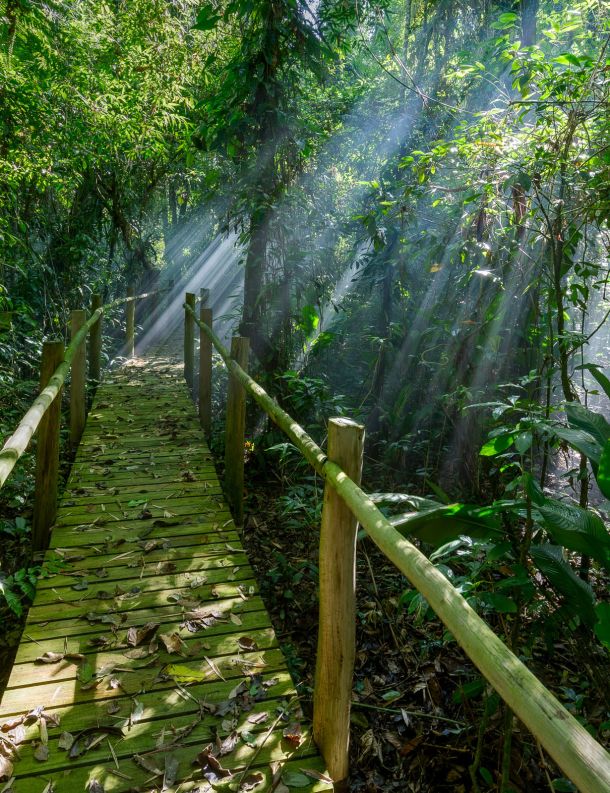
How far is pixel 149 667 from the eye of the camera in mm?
2545

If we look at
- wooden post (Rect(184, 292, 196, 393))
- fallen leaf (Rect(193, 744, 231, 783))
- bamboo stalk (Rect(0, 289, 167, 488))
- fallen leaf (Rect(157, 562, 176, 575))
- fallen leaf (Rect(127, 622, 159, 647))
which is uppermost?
bamboo stalk (Rect(0, 289, 167, 488))

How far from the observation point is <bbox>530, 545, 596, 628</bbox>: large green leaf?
251 cm

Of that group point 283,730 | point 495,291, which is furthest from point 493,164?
point 283,730

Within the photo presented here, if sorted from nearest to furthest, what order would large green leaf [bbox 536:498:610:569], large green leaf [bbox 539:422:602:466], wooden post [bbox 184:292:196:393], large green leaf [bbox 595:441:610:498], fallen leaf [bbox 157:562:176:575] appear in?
large green leaf [bbox 595:441:610:498], large green leaf [bbox 536:498:610:569], large green leaf [bbox 539:422:602:466], fallen leaf [bbox 157:562:176:575], wooden post [bbox 184:292:196:393]

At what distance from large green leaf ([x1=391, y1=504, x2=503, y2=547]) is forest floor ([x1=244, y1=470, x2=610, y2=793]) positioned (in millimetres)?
388

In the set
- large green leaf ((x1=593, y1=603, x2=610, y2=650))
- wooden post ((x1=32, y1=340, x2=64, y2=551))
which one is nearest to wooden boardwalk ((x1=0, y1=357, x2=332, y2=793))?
wooden post ((x1=32, y1=340, x2=64, y2=551))

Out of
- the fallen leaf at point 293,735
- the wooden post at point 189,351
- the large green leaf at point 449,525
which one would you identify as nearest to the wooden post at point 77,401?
the wooden post at point 189,351

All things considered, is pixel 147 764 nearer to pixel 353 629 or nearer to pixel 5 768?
pixel 5 768

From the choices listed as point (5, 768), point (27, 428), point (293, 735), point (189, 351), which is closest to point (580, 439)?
point (293, 735)

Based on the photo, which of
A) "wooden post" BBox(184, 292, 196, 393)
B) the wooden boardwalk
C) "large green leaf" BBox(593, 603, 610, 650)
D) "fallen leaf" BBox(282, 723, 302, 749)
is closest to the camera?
"large green leaf" BBox(593, 603, 610, 650)

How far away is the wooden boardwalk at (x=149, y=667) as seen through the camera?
205 centimetres

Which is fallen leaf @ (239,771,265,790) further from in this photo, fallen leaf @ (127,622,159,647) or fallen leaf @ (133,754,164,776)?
fallen leaf @ (127,622,159,647)

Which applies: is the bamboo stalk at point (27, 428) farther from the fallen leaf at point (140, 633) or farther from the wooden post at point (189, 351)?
the wooden post at point (189, 351)

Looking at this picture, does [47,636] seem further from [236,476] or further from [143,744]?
[236,476]
